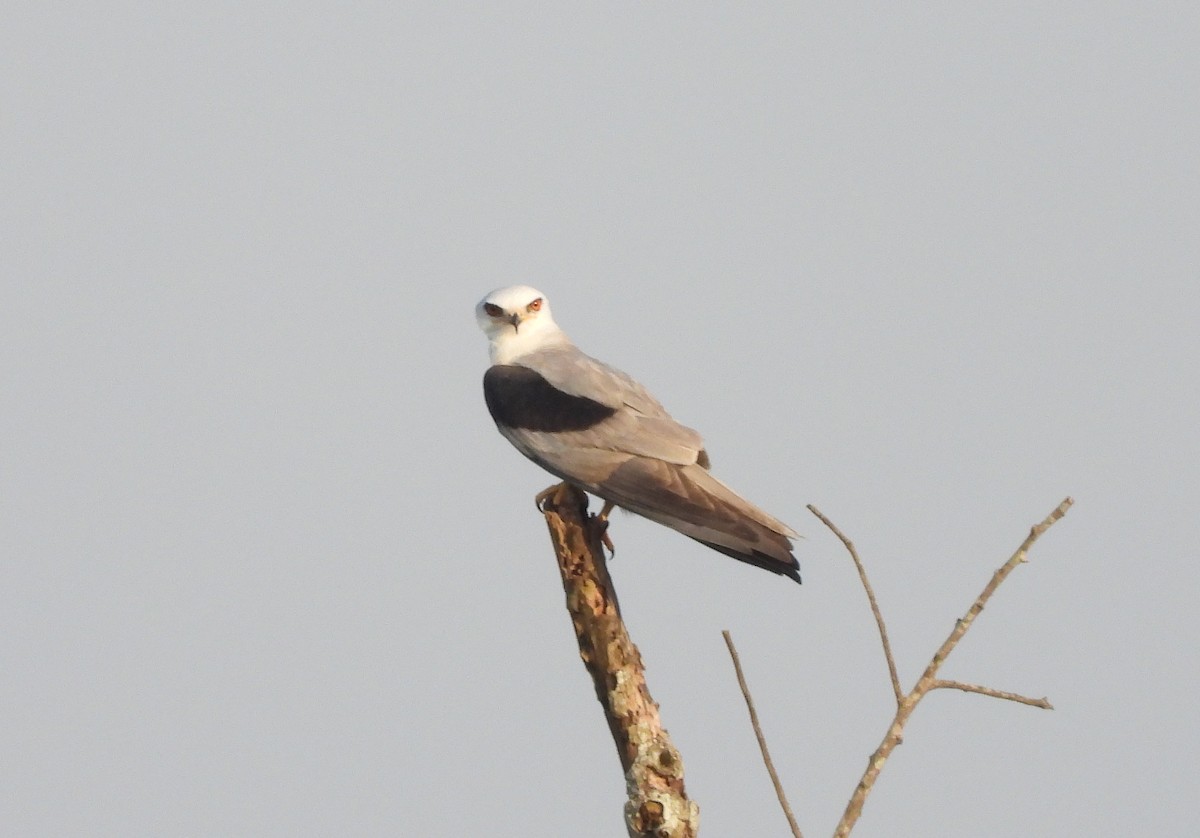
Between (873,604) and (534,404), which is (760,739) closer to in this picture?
(873,604)

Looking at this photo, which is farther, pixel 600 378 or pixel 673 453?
pixel 600 378

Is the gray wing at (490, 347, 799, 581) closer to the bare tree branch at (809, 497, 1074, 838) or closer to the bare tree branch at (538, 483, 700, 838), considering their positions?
the bare tree branch at (538, 483, 700, 838)

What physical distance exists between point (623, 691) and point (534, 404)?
7.94 ft

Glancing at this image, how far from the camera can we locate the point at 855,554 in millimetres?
4176

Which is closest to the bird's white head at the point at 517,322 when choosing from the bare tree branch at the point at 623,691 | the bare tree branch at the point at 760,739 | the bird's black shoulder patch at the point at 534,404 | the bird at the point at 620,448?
the bird at the point at 620,448

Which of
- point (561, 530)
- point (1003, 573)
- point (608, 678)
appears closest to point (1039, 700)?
point (1003, 573)

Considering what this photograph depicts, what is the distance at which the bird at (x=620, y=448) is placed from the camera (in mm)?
6043

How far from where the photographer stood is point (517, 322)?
824cm

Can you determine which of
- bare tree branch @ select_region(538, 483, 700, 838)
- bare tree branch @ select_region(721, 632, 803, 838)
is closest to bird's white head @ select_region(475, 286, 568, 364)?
bare tree branch @ select_region(538, 483, 700, 838)

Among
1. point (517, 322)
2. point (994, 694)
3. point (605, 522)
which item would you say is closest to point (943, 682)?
point (994, 694)

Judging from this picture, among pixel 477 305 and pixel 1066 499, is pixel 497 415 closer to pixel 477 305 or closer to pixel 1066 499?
pixel 477 305

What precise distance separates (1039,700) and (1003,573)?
32 centimetres

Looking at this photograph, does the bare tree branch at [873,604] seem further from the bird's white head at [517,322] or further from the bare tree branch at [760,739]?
the bird's white head at [517,322]

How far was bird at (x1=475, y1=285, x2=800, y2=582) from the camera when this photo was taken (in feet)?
19.8
